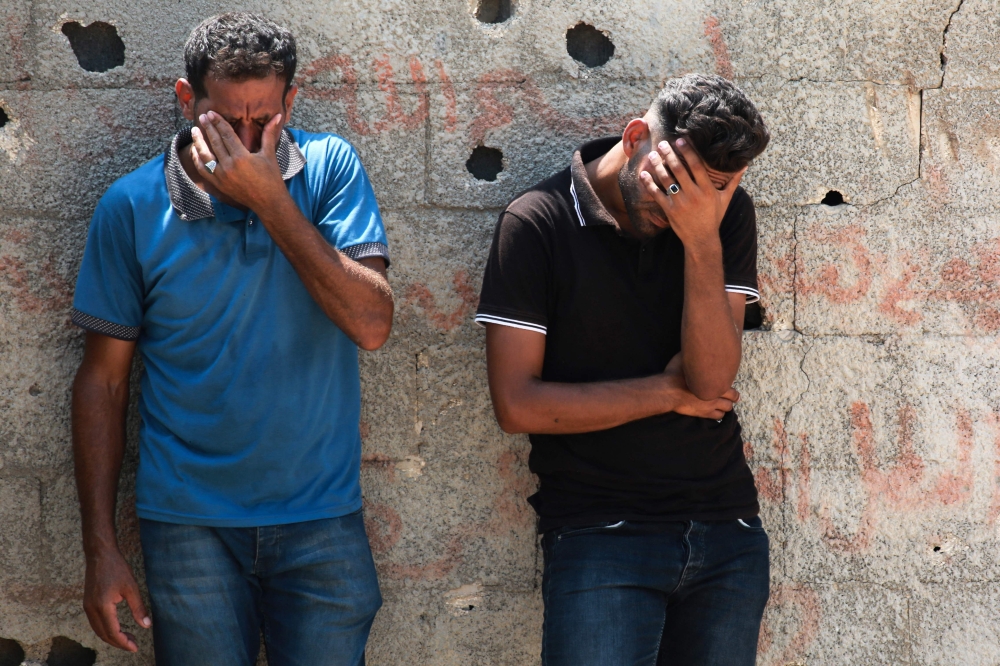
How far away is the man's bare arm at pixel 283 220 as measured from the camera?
6.96 feet

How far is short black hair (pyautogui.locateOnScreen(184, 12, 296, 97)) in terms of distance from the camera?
2172mm

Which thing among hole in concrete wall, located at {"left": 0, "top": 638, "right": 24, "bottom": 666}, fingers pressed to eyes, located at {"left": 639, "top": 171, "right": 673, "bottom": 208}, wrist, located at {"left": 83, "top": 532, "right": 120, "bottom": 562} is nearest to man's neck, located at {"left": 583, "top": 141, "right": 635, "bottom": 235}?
fingers pressed to eyes, located at {"left": 639, "top": 171, "right": 673, "bottom": 208}

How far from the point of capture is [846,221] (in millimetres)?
2783

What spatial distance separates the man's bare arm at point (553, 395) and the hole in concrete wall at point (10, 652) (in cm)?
168

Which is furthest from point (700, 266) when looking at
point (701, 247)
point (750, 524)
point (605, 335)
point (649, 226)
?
point (750, 524)

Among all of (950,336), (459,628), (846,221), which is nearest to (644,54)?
(846,221)

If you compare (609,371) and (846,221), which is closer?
(609,371)

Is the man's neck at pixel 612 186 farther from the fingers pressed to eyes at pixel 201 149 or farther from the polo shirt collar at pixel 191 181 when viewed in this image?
the fingers pressed to eyes at pixel 201 149

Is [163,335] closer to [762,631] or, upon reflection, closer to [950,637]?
[762,631]

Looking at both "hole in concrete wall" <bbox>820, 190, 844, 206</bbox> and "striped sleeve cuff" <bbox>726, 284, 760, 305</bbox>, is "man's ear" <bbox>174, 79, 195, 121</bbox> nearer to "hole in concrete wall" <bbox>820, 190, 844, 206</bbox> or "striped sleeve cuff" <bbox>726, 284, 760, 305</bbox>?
"striped sleeve cuff" <bbox>726, 284, 760, 305</bbox>

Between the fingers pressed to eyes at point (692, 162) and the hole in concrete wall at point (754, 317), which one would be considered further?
the hole in concrete wall at point (754, 317)

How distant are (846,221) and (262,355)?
1791 mm

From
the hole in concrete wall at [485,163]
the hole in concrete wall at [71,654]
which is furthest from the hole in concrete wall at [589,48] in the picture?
the hole in concrete wall at [71,654]

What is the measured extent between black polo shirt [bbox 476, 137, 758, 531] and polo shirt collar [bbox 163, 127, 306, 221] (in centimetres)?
56
